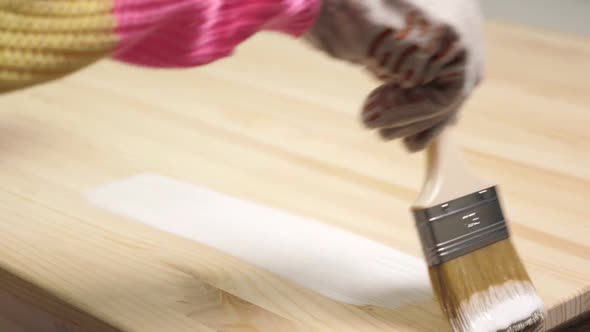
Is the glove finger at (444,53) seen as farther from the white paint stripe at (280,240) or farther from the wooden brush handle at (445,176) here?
the white paint stripe at (280,240)

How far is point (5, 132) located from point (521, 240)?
1.72 ft

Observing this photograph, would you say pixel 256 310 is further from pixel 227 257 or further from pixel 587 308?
pixel 587 308

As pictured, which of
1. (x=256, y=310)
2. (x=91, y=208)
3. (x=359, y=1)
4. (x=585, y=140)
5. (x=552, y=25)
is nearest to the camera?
(x=359, y=1)

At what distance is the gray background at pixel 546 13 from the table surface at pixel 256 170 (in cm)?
10

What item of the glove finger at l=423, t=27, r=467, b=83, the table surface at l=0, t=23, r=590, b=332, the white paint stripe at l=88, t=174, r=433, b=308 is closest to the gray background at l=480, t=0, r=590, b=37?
the table surface at l=0, t=23, r=590, b=332

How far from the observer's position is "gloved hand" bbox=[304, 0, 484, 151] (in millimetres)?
475

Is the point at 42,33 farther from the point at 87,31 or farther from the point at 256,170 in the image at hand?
the point at 256,170

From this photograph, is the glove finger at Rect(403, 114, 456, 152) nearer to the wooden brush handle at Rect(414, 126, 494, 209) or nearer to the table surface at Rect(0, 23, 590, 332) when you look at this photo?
the wooden brush handle at Rect(414, 126, 494, 209)

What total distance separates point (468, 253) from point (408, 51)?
5.9 inches

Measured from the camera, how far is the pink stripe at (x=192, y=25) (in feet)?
1.35

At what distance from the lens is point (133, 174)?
806mm

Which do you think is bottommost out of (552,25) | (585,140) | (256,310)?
(256,310)

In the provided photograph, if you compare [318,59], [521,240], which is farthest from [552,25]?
[521,240]

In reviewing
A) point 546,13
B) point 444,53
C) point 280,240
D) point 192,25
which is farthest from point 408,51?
point 546,13
